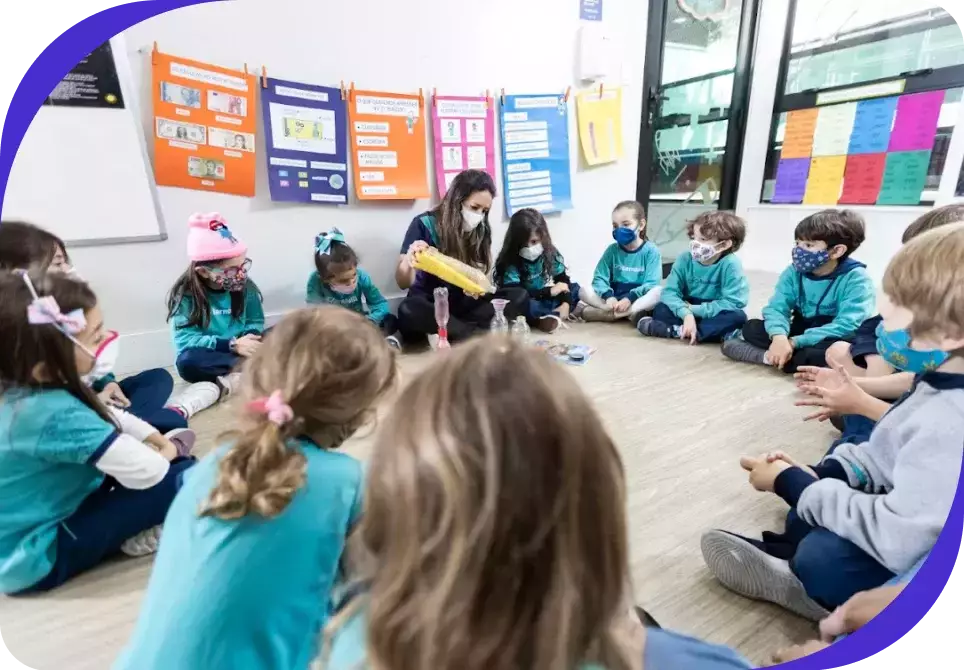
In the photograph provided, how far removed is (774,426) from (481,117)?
865mm

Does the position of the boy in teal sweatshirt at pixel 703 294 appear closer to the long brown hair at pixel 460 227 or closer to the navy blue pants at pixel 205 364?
the long brown hair at pixel 460 227

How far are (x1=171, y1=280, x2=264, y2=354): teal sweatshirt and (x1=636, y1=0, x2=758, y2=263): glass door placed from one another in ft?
2.80

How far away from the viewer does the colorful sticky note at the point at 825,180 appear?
921 millimetres

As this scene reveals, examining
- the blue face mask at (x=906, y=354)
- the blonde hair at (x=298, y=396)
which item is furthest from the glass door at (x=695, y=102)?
the blonde hair at (x=298, y=396)

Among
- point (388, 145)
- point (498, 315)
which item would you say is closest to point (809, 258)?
point (498, 315)

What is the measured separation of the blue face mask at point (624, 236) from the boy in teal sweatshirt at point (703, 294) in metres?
0.23

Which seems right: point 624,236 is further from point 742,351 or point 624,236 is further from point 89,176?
point 89,176

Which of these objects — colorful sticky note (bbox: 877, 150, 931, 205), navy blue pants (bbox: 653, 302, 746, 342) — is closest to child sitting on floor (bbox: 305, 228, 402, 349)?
colorful sticky note (bbox: 877, 150, 931, 205)

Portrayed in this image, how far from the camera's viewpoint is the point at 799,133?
1062mm

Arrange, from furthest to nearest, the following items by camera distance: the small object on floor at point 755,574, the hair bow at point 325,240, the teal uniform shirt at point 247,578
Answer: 1. the hair bow at point 325,240
2. the small object on floor at point 755,574
3. the teal uniform shirt at point 247,578

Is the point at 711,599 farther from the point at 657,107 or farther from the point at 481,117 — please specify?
the point at 657,107

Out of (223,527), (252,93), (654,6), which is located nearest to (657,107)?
(654,6)

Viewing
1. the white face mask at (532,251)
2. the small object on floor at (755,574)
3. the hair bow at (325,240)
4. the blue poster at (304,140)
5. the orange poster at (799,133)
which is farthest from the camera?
the white face mask at (532,251)

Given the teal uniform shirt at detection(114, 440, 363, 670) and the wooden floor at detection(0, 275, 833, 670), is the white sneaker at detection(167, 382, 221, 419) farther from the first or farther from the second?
the teal uniform shirt at detection(114, 440, 363, 670)
